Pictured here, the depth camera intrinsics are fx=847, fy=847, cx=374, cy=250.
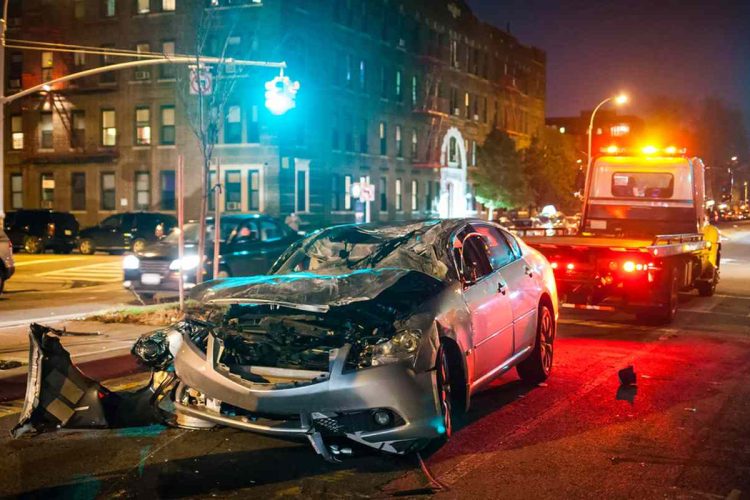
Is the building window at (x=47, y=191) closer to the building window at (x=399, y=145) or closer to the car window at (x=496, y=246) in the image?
the building window at (x=399, y=145)

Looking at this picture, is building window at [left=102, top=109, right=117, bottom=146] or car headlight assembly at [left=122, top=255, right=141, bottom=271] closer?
car headlight assembly at [left=122, top=255, right=141, bottom=271]

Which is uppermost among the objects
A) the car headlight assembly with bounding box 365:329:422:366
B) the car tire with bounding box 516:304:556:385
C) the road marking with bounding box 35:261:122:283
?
the car headlight assembly with bounding box 365:329:422:366

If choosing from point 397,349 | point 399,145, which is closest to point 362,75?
point 399,145

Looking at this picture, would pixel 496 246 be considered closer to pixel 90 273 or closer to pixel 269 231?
pixel 269 231

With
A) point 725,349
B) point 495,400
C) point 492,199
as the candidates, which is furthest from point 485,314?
point 492,199

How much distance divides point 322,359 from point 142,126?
3994 centimetres

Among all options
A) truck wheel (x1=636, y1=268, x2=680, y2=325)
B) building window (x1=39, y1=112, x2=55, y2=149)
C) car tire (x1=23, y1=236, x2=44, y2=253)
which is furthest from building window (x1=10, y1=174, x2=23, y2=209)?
truck wheel (x1=636, y1=268, x2=680, y2=325)

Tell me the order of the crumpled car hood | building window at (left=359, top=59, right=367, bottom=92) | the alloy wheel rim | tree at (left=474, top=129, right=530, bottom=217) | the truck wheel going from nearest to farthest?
the crumpled car hood → the alloy wheel rim → the truck wheel → building window at (left=359, top=59, right=367, bottom=92) → tree at (left=474, top=129, right=530, bottom=217)

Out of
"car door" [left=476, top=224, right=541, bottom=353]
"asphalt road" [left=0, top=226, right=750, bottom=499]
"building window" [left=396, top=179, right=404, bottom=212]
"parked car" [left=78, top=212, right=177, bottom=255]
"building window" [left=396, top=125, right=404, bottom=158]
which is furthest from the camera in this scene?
"building window" [left=396, top=179, right=404, bottom=212]

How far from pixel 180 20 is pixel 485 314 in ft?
125

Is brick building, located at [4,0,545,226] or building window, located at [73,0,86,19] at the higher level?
building window, located at [73,0,86,19]

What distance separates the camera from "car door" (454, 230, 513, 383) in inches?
267

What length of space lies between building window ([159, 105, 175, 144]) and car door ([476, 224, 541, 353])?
36.5 meters

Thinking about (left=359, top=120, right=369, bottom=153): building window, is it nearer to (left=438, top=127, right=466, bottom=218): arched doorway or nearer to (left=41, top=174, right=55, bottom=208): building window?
(left=438, top=127, right=466, bottom=218): arched doorway
